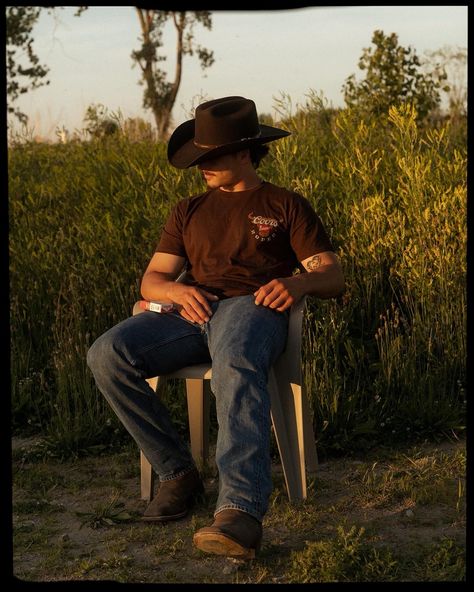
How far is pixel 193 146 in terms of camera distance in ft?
13.9

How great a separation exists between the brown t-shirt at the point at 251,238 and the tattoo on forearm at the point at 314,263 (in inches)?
0.9

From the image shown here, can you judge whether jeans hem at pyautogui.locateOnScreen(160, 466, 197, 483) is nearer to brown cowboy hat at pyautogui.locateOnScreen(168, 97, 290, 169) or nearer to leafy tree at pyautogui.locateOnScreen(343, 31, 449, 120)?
brown cowboy hat at pyautogui.locateOnScreen(168, 97, 290, 169)

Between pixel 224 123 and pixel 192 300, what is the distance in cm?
75

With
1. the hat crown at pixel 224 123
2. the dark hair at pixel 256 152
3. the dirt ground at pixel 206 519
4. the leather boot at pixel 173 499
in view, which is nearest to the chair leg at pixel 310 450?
the dirt ground at pixel 206 519

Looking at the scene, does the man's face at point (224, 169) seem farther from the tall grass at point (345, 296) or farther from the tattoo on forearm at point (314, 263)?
the tall grass at point (345, 296)

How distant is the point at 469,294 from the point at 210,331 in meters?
1.12

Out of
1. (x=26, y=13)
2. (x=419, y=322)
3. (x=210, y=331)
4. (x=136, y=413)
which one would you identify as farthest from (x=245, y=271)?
(x=26, y=13)

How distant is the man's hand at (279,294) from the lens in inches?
152

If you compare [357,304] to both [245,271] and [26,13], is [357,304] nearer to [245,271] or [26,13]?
[245,271]

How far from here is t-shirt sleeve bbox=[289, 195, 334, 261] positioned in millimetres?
4031

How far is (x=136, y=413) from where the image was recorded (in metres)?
3.94

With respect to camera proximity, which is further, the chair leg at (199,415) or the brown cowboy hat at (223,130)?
the chair leg at (199,415)

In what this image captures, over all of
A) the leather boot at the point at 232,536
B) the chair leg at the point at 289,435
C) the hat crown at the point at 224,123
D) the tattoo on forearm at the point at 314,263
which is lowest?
the leather boot at the point at 232,536

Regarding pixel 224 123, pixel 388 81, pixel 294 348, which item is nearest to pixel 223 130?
pixel 224 123
